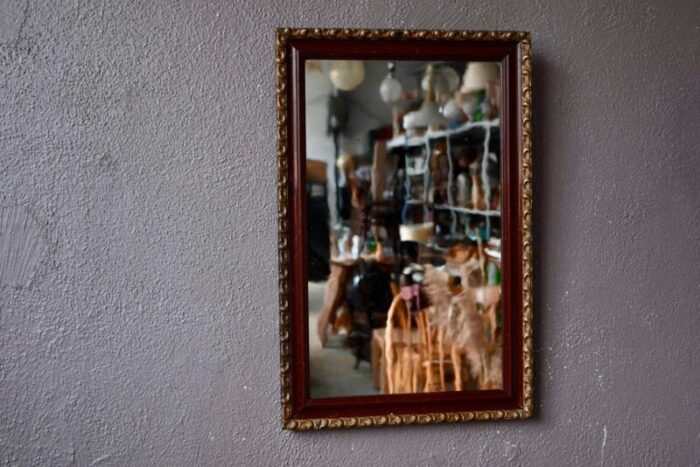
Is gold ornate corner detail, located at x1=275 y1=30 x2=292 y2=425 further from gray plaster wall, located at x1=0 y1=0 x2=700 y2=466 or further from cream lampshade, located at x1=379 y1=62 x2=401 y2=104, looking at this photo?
cream lampshade, located at x1=379 y1=62 x2=401 y2=104

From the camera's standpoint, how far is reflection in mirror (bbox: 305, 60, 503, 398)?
1438 millimetres

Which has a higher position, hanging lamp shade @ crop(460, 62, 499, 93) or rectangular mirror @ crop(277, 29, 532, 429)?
hanging lamp shade @ crop(460, 62, 499, 93)

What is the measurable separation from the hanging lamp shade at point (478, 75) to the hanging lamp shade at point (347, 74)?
0.70 feet

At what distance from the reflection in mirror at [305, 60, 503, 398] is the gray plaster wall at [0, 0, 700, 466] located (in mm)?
104

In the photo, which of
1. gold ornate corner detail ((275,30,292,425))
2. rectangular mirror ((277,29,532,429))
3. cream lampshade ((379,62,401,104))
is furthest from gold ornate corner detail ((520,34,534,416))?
gold ornate corner detail ((275,30,292,425))

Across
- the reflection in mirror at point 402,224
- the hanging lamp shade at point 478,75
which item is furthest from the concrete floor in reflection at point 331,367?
the hanging lamp shade at point 478,75

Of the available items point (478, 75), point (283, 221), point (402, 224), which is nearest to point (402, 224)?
point (402, 224)

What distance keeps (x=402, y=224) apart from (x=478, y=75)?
343 mm

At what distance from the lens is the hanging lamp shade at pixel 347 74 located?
1.43 meters

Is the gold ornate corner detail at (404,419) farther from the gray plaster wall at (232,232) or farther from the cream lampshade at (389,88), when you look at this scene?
the cream lampshade at (389,88)

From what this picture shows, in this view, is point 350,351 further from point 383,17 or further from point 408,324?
point 383,17

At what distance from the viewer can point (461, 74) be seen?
1.46 metres

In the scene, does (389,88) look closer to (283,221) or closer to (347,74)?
(347,74)

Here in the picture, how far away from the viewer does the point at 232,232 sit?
1446 mm
